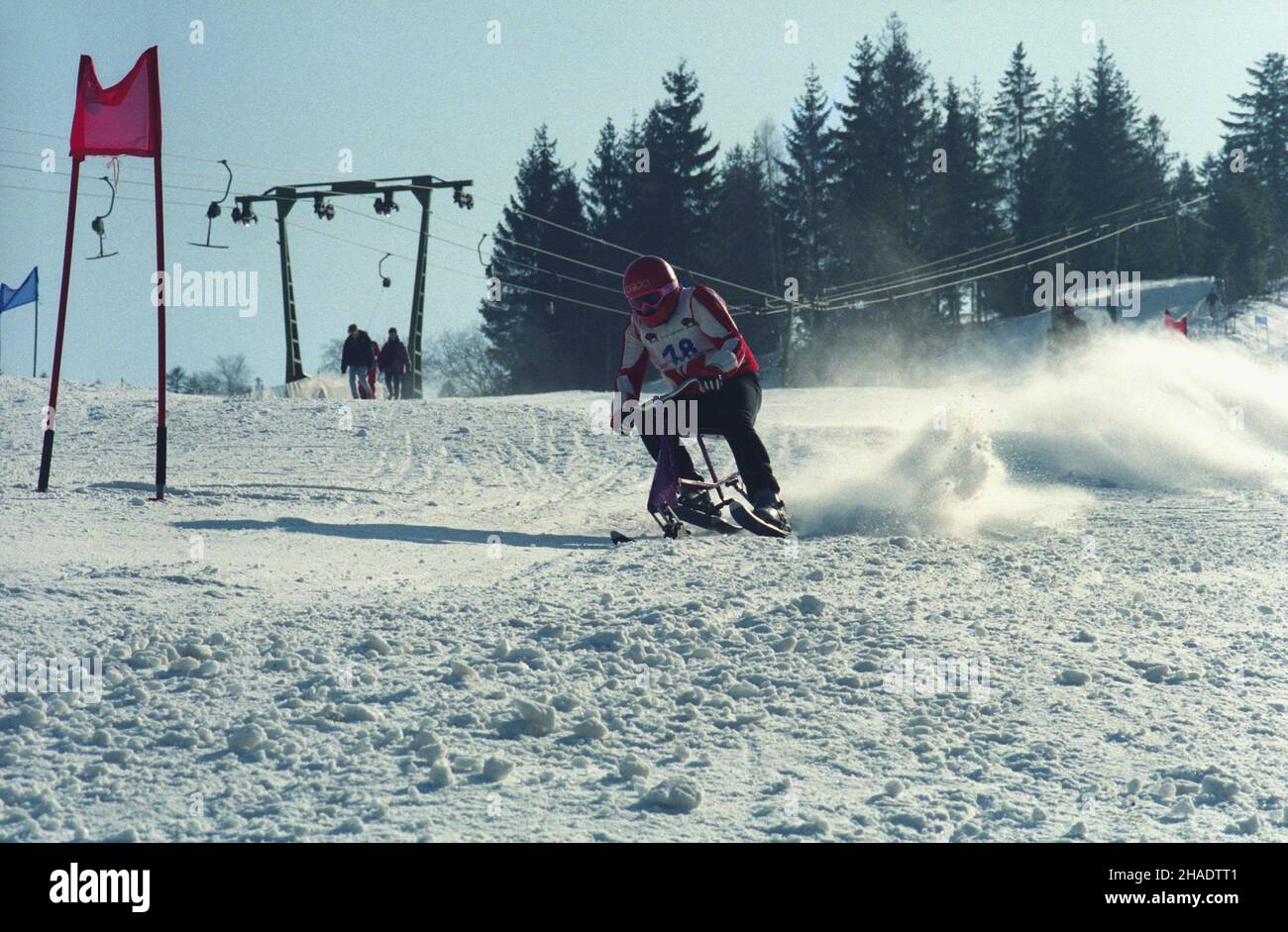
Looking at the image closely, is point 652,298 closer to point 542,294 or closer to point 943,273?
point 542,294

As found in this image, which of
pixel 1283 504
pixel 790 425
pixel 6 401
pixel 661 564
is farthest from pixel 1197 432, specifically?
pixel 6 401

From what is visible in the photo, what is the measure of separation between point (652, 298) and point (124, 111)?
506 cm

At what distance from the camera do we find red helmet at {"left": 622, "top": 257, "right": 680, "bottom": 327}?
9.76 meters

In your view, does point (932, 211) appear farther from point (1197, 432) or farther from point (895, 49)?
point (1197, 432)

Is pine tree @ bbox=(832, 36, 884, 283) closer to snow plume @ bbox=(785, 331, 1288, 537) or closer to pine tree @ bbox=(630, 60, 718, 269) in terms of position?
pine tree @ bbox=(630, 60, 718, 269)

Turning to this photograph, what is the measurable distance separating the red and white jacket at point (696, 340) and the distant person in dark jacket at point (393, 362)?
63.9ft

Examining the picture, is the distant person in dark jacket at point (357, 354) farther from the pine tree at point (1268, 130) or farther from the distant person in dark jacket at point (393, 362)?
the pine tree at point (1268, 130)

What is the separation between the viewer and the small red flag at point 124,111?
10859 mm

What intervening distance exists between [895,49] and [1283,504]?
183ft

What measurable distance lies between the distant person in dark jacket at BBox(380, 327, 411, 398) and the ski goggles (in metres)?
19.7

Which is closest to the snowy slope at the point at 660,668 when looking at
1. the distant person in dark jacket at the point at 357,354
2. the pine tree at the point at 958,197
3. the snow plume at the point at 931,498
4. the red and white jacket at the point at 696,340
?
the snow plume at the point at 931,498

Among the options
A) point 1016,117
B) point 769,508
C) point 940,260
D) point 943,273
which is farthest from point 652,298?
point 1016,117

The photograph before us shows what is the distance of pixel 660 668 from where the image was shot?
5473 mm

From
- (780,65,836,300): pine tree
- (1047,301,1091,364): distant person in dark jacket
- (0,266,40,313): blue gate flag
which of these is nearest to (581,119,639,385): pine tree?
(780,65,836,300): pine tree
